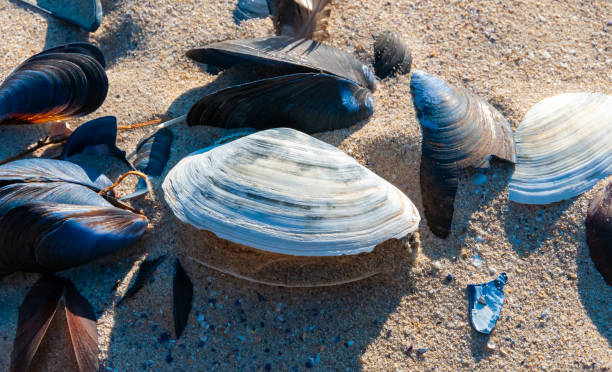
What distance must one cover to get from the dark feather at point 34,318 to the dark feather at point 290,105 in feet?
2.88

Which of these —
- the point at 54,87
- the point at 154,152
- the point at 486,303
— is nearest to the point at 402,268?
the point at 486,303

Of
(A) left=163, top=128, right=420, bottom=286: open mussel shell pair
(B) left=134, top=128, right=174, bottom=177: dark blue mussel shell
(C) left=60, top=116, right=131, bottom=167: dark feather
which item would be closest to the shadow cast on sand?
(A) left=163, top=128, right=420, bottom=286: open mussel shell pair

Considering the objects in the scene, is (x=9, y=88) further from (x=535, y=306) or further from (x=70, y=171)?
(x=535, y=306)

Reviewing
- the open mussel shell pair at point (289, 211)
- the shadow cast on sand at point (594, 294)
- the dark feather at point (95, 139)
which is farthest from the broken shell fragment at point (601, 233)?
the dark feather at point (95, 139)

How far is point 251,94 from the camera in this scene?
1.96 meters

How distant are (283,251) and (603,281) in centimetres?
136

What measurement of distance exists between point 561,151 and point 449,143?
0.50 m

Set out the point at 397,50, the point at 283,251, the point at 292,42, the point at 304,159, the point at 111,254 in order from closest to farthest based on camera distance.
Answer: the point at 283,251
the point at 304,159
the point at 111,254
the point at 292,42
the point at 397,50

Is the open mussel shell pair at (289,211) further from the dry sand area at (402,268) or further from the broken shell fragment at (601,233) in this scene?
the broken shell fragment at (601,233)

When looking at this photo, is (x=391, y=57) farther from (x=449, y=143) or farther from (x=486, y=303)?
(x=486, y=303)

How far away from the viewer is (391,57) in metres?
2.26

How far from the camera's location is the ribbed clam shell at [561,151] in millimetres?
2000

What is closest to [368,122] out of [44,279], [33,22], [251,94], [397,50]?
[397,50]

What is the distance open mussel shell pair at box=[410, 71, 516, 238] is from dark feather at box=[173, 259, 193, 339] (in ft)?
3.39
